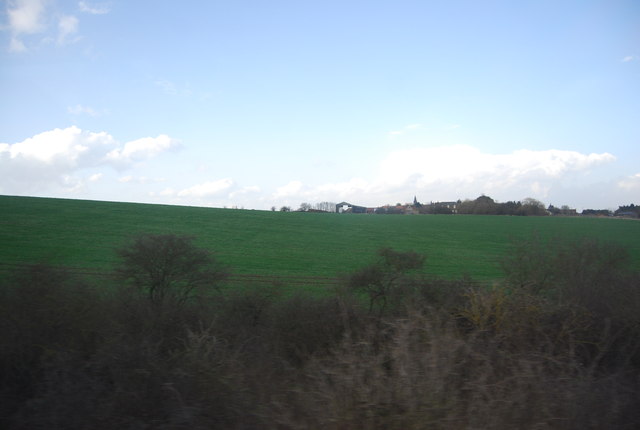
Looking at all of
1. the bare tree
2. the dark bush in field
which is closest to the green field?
the bare tree

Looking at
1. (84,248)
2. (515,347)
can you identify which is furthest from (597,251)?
(84,248)

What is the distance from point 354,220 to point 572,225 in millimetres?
28672

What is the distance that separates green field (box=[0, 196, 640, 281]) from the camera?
27281 mm

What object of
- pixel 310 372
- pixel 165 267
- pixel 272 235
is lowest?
pixel 310 372

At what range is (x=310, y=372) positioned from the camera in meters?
5.33

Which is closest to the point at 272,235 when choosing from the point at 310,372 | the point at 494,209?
the point at 310,372

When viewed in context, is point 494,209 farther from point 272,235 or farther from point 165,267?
point 165,267

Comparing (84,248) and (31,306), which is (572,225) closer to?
(84,248)

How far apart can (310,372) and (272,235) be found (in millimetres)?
35133

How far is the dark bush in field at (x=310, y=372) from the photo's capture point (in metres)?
4.10

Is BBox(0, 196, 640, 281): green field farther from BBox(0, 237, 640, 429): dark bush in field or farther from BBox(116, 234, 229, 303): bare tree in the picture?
BBox(0, 237, 640, 429): dark bush in field

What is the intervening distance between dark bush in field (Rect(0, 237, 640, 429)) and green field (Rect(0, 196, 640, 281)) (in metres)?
9.49

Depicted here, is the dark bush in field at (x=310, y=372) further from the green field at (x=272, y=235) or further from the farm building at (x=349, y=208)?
the farm building at (x=349, y=208)

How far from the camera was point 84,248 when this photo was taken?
1117 inches
